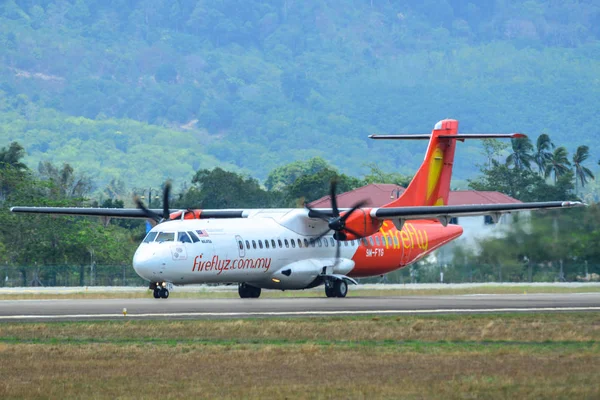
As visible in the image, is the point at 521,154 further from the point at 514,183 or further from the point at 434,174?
the point at 434,174

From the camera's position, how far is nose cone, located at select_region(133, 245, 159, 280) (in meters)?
34.8

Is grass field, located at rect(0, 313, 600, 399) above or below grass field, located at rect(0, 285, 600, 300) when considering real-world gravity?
below

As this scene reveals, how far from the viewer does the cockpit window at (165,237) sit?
35.7 meters

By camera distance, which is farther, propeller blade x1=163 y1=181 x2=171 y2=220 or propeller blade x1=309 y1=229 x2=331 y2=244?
propeller blade x1=309 y1=229 x2=331 y2=244

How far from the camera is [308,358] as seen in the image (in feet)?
65.2

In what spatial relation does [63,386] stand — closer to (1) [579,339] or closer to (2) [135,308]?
(1) [579,339]

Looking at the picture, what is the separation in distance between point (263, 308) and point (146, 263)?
4595mm

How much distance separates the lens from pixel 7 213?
70688mm

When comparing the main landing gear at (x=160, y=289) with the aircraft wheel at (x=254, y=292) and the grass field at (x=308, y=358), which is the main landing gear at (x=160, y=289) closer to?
the aircraft wheel at (x=254, y=292)

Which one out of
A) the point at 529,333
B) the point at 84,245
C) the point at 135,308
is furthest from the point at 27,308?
the point at 84,245

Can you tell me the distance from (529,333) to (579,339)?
1458 mm

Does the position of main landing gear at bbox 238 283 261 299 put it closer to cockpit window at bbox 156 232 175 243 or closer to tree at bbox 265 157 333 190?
cockpit window at bbox 156 232 175 243

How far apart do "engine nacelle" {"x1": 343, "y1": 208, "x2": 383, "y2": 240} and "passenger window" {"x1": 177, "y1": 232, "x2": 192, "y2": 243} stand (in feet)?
18.8

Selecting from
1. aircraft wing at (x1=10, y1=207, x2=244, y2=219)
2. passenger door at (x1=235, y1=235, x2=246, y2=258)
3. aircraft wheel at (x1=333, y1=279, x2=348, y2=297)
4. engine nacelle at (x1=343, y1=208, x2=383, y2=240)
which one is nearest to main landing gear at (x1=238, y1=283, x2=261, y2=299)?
aircraft wheel at (x1=333, y1=279, x2=348, y2=297)
